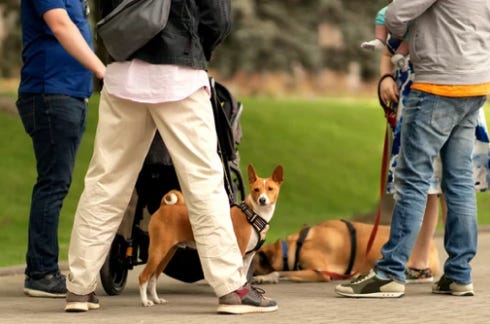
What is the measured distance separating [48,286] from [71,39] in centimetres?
150

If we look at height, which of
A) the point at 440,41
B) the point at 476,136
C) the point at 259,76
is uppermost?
the point at 440,41

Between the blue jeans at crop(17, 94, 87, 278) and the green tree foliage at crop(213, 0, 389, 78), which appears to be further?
the green tree foliage at crop(213, 0, 389, 78)

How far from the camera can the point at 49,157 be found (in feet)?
26.5

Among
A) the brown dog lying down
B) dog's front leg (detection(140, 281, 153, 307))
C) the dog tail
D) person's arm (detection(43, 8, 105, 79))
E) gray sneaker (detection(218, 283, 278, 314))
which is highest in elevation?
person's arm (detection(43, 8, 105, 79))

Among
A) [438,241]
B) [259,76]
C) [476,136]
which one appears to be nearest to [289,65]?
[259,76]

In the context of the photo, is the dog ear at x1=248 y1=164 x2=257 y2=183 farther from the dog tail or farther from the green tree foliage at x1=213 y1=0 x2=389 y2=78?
the green tree foliage at x1=213 y1=0 x2=389 y2=78

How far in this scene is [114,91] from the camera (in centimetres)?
706

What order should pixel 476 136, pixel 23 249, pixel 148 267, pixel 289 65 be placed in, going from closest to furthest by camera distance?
pixel 148 267, pixel 476 136, pixel 23 249, pixel 289 65

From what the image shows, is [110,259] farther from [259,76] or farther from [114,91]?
[259,76]

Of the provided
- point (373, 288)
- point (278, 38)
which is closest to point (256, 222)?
point (373, 288)

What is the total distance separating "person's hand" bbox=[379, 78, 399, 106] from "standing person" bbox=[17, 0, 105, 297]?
5.80ft

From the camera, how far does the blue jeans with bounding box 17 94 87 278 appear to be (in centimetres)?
804

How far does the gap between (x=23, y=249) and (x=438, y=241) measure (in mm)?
3531

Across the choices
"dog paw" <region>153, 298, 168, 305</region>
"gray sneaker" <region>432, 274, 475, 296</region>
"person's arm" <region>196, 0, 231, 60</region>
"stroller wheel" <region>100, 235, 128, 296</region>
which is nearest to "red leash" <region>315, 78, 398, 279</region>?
"gray sneaker" <region>432, 274, 475, 296</region>
